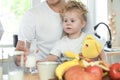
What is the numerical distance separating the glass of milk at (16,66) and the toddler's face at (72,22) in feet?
1.51

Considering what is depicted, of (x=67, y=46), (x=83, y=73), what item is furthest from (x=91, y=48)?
(x=83, y=73)

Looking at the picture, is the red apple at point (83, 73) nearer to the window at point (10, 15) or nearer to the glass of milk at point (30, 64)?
the glass of milk at point (30, 64)

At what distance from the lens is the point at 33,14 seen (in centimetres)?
161

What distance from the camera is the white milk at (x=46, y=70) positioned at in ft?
3.57

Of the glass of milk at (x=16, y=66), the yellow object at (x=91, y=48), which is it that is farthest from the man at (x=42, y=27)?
the glass of milk at (x=16, y=66)

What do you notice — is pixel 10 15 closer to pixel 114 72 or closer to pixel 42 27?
pixel 42 27

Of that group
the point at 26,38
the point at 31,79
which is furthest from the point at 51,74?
the point at 26,38

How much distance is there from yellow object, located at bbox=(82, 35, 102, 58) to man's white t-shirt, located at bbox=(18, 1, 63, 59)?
331 millimetres

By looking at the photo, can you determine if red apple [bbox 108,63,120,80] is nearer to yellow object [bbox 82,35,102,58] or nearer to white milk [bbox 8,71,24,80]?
yellow object [bbox 82,35,102,58]

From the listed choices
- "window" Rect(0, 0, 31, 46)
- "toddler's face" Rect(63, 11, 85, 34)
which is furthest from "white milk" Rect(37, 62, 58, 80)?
"window" Rect(0, 0, 31, 46)

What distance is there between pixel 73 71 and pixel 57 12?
75cm

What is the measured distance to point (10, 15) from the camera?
331 cm

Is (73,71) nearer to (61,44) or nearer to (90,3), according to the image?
(61,44)

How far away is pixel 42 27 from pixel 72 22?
189mm
